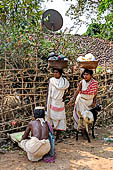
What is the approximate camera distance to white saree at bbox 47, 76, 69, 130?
Result: 471 cm

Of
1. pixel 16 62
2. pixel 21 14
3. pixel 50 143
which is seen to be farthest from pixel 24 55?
pixel 50 143

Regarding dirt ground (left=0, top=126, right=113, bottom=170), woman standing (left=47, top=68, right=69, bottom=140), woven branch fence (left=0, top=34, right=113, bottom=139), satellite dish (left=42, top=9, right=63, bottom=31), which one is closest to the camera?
dirt ground (left=0, top=126, right=113, bottom=170)

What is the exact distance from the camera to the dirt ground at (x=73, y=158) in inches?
143

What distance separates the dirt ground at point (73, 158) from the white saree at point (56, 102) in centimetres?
50

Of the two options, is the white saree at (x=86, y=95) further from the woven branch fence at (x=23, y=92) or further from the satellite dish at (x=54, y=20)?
the satellite dish at (x=54, y=20)

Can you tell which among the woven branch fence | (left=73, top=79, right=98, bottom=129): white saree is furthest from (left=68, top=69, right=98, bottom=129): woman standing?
the woven branch fence

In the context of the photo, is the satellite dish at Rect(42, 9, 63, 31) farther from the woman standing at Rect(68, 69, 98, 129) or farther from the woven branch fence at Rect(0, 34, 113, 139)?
the woman standing at Rect(68, 69, 98, 129)

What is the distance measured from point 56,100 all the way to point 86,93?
0.69 meters

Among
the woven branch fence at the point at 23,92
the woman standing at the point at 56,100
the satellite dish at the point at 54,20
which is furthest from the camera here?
the satellite dish at the point at 54,20

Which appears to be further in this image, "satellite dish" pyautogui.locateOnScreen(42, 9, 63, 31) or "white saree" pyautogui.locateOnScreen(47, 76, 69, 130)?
"satellite dish" pyautogui.locateOnScreen(42, 9, 63, 31)

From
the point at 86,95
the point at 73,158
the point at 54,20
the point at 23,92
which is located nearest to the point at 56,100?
the point at 86,95

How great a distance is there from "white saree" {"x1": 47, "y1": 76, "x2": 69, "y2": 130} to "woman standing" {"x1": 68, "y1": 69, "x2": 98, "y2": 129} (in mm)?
414

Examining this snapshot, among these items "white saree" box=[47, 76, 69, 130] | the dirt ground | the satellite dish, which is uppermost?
the satellite dish

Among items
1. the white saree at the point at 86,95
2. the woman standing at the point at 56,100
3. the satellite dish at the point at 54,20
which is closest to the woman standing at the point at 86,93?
the white saree at the point at 86,95
